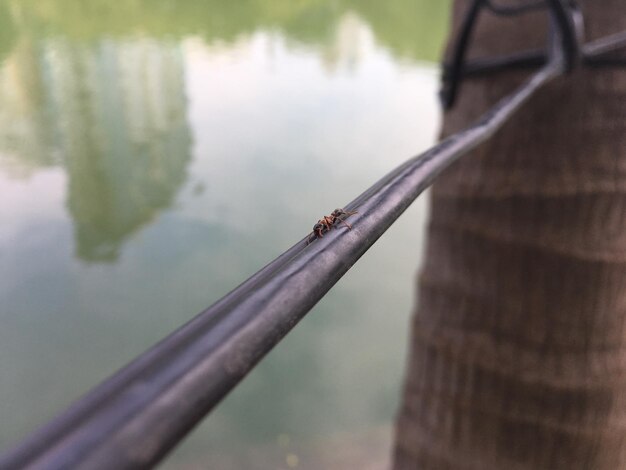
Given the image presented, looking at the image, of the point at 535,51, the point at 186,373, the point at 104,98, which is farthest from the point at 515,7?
the point at 104,98

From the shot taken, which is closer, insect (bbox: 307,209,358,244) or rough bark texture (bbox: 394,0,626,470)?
insect (bbox: 307,209,358,244)

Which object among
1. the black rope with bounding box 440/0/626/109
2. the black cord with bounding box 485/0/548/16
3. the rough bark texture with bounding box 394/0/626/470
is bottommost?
the rough bark texture with bounding box 394/0/626/470

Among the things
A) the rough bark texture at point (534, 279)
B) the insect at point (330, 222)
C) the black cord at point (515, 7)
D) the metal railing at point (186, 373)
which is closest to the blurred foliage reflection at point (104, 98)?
the rough bark texture at point (534, 279)

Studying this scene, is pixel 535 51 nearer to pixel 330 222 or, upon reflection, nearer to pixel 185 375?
pixel 330 222

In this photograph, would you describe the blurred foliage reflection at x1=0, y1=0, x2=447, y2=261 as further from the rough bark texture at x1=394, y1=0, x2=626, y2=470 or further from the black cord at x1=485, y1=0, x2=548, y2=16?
the black cord at x1=485, y1=0, x2=548, y2=16

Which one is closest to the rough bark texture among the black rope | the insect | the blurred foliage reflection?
→ the black rope
